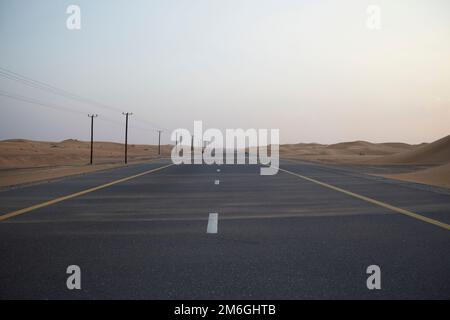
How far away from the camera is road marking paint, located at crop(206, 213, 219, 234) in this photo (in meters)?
7.60

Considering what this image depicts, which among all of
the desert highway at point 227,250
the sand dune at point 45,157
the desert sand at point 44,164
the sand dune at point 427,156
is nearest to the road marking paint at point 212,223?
the desert highway at point 227,250

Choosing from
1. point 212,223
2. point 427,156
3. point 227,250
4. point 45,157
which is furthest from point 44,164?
point 227,250

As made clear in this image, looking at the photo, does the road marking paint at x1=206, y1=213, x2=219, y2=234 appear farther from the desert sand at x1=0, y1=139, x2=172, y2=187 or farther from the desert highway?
the desert sand at x1=0, y1=139, x2=172, y2=187

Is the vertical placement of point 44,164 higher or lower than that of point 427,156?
lower

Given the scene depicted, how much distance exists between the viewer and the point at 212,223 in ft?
27.4

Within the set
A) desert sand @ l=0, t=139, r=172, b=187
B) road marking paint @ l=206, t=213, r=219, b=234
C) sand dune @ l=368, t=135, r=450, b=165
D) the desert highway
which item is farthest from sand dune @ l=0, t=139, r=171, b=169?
road marking paint @ l=206, t=213, r=219, b=234

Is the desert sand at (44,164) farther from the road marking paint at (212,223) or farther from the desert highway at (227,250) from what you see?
the road marking paint at (212,223)

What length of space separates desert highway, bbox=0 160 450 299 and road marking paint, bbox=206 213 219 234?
4.5 inches

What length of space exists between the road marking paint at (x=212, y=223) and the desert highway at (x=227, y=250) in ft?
0.37

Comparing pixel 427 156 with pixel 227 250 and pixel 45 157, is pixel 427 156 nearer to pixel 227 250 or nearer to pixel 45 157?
pixel 227 250

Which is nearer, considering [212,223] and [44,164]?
[212,223]

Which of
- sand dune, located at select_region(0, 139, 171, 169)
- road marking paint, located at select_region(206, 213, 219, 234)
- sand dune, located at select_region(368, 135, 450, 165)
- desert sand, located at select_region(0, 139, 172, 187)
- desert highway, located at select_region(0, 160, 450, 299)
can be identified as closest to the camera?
desert highway, located at select_region(0, 160, 450, 299)

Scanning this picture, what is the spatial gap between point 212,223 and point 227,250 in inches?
89.8

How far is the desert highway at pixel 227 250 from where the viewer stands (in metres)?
4.40
